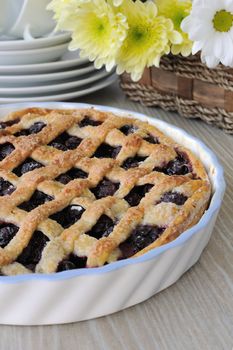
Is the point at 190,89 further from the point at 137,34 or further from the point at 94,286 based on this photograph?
the point at 94,286

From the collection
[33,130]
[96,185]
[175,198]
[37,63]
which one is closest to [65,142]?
[33,130]

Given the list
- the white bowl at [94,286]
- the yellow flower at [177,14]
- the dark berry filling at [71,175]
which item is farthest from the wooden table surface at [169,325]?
the yellow flower at [177,14]

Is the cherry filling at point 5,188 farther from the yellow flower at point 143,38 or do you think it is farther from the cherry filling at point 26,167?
the yellow flower at point 143,38

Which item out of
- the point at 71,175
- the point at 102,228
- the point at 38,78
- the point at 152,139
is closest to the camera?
the point at 102,228

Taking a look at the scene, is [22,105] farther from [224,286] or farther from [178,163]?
[224,286]

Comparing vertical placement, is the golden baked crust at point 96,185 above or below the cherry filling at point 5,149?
above

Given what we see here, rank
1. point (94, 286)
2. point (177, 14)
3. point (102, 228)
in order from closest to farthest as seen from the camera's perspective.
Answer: point (94, 286) < point (102, 228) < point (177, 14)

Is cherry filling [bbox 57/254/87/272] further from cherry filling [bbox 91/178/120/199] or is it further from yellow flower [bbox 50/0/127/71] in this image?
yellow flower [bbox 50/0/127/71]

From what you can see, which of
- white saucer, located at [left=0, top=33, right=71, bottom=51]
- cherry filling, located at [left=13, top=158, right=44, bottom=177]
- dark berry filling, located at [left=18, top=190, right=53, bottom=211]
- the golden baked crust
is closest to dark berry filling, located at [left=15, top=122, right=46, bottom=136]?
the golden baked crust
